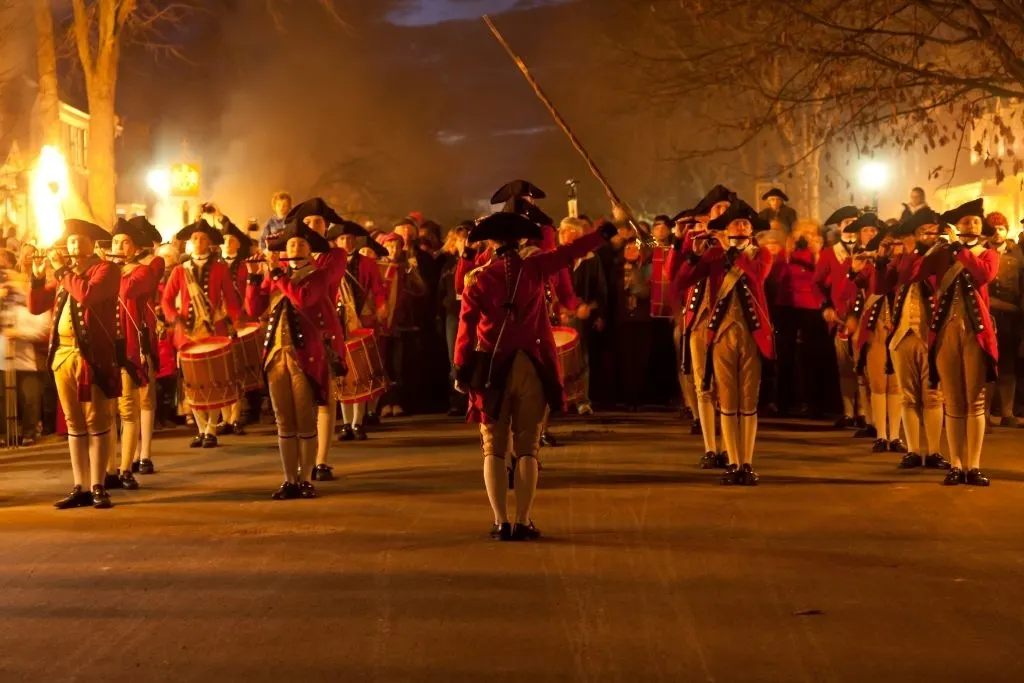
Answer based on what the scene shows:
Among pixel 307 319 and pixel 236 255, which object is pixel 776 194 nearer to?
pixel 236 255

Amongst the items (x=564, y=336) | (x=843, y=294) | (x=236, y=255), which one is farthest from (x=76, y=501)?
(x=843, y=294)

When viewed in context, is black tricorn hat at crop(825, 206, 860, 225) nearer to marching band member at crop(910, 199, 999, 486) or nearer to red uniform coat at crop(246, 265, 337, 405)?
marching band member at crop(910, 199, 999, 486)

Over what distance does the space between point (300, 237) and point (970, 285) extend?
5530mm

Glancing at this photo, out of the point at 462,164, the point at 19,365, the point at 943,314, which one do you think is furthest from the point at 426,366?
the point at 462,164

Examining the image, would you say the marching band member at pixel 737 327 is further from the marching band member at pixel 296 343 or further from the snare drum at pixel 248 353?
the snare drum at pixel 248 353

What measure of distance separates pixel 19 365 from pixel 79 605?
870cm

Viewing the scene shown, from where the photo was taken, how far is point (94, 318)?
479 inches

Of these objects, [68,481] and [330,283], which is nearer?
[330,283]

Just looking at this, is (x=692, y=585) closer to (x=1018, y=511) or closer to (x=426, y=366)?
(x=1018, y=511)

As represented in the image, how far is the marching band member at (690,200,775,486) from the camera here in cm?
1278

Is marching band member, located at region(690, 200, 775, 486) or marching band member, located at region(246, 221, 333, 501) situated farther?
marching band member, located at region(690, 200, 775, 486)

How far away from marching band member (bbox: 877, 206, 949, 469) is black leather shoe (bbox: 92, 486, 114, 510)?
701 cm

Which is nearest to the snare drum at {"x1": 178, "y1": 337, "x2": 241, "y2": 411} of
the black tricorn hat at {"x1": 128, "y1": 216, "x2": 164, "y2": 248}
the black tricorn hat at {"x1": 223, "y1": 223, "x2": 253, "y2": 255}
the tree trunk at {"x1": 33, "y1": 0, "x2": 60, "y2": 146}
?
the black tricorn hat at {"x1": 223, "y1": 223, "x2": 253, "y2": 255}

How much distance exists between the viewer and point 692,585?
28.6 ft
